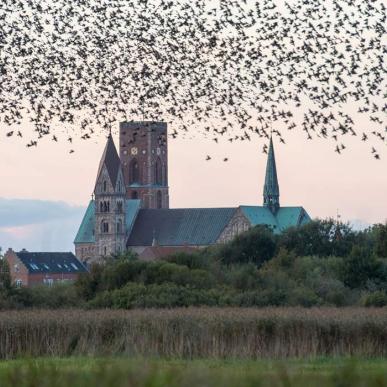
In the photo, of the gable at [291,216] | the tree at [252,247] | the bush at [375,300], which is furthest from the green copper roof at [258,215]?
the bush at [375,300]

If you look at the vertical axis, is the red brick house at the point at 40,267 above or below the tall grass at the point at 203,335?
above

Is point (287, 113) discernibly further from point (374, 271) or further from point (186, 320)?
point (374, 271)

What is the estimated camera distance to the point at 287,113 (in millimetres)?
15109

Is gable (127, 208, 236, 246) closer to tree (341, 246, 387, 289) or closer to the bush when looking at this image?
tree (341, 246, 387, 289)

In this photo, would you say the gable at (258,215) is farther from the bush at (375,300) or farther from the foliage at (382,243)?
the bush at (375,300)

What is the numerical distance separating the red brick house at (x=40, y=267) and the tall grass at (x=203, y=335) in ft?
481

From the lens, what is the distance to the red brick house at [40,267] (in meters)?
179

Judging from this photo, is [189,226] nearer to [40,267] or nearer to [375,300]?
[40,267]

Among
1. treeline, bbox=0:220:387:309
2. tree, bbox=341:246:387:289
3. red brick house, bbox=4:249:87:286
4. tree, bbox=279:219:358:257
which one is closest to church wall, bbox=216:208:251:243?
red brick house, bbox=4:249:87:286

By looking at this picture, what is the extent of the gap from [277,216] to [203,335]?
165719mm

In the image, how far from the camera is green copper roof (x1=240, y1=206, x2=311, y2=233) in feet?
625

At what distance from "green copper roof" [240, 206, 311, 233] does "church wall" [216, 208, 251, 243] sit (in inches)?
28.2

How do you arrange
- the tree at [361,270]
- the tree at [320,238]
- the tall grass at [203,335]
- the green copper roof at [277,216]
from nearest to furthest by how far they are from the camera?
the tall grass at [203,335] < the tree at [361,270] < the tree at [320,238] < the green copper roof at [277,216]

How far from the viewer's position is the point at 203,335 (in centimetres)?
2945
